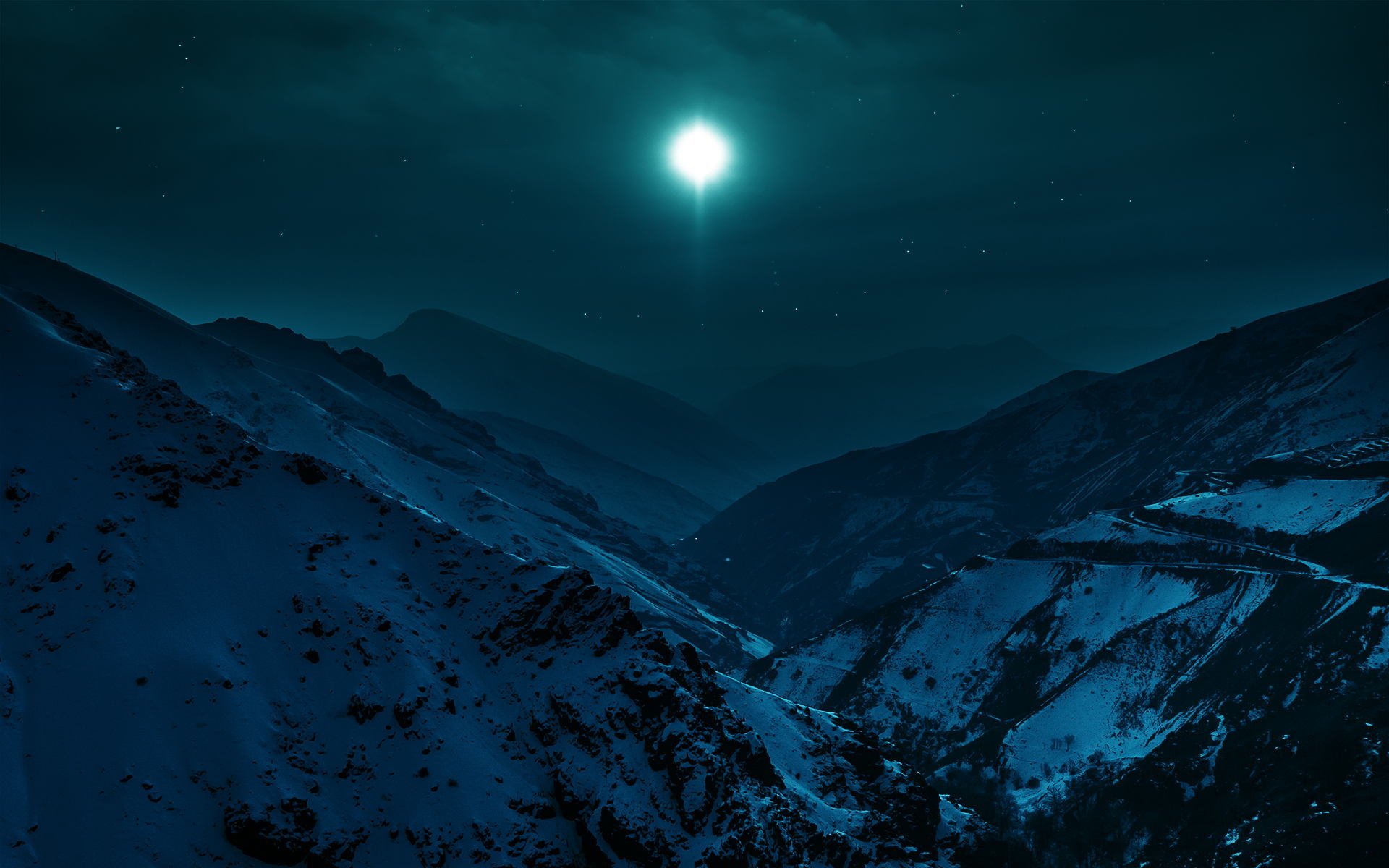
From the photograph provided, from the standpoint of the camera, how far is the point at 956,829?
146250mm

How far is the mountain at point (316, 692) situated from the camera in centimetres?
9781

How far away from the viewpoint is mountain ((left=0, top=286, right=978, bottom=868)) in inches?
3851

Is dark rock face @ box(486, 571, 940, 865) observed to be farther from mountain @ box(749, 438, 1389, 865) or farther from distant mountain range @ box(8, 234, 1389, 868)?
mountain @ box(749, 438, 1389, 865)

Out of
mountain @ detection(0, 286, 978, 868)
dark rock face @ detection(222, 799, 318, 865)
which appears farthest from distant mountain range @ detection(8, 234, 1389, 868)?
mountain @ detection(0, 286, 978, 868)

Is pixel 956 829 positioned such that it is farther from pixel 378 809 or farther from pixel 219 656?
pixel 219 656

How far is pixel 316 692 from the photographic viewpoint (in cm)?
11481

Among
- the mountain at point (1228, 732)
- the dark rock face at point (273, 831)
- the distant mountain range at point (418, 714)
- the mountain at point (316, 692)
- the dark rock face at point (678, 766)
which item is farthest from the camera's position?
the mountain at point (1228, 732)

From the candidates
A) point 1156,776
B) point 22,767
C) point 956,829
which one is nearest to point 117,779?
point 22,767

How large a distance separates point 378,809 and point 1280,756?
14473 centimetres

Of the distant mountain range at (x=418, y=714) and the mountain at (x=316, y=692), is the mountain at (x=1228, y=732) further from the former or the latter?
the mountain at (x=316, y=692)

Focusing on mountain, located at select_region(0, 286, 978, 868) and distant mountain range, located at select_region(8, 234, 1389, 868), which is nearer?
mountain, located at select_region(0, 286, 978, 868)

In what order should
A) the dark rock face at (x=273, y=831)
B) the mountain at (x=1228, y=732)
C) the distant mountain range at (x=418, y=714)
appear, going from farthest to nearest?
the mountain at (x=1228, y=732) → the distant mountain range at (x=418, y=714) → the dark rock face at (x=273, y=831)

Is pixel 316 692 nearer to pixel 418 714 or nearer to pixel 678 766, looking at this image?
pixel 418 714

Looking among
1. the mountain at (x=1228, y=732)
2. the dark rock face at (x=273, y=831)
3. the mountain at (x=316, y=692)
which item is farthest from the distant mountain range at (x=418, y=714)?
Answer: the mountain at (x=1228, y=732)
